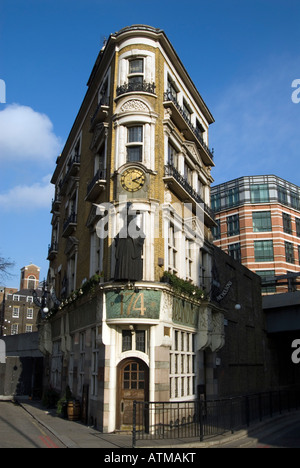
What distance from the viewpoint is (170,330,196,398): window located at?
17156 millimetres

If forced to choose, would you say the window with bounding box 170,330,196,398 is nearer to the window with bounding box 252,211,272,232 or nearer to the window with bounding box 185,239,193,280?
the window with bounding box 185,239,193,280

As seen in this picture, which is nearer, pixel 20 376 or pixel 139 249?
pixel 139 249

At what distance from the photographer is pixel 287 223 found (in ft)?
197

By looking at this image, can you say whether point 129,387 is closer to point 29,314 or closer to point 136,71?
point 136,71

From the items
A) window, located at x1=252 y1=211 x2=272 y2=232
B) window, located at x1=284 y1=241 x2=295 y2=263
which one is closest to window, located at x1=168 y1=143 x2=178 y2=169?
window, located at x1=284 y1=241 x2=295 y2=263

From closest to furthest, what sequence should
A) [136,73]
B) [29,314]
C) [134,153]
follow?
1. [134,153]
2. [136,73]
3. [29,314]

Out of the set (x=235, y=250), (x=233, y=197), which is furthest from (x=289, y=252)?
(x=233, y=197)

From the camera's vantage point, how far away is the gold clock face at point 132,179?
58.5 ft

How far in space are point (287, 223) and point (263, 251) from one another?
624 centimetres

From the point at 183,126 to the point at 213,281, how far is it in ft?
28.7

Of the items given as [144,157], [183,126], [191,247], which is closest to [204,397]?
[191,247]
